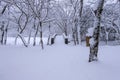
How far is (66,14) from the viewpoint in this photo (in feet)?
100

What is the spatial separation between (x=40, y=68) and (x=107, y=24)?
23.4 metres

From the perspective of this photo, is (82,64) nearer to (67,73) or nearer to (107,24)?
(67,73)

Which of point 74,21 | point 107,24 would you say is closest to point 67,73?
point 74,21

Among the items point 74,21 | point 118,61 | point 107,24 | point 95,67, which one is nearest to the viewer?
point 95,67

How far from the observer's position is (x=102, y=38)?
110 feet

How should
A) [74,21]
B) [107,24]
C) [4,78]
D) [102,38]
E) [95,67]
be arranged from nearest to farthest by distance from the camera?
1. [4,78]
2. [95,67]
3. [74,21]
4. [107,24]
5. [102,38]

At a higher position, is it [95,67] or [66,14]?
[66,14]

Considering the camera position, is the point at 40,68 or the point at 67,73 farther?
the point at 40,68

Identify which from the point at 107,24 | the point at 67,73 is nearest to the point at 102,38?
the point at 107,24

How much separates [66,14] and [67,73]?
78.2 feet

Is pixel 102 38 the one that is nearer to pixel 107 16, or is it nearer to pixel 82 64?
pixel 107 16

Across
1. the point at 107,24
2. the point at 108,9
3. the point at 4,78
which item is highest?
the point at 108,9

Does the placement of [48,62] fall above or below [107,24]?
below

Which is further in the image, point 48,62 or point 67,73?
point 48,62
